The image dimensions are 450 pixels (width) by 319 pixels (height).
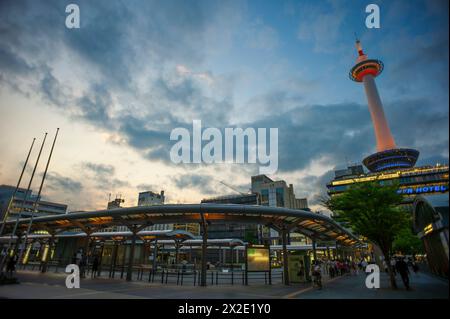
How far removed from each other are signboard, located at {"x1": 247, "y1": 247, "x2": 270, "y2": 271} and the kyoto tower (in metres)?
111

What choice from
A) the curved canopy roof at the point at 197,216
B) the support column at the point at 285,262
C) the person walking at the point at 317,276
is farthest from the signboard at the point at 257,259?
the person walking at the point at 317,276

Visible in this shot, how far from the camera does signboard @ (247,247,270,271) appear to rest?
1828cm

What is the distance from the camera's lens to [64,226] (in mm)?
24438

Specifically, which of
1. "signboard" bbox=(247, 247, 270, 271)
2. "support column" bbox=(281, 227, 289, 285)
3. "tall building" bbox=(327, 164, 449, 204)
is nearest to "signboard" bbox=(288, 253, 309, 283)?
"support column" bbox=(281, 227, 289, 285)

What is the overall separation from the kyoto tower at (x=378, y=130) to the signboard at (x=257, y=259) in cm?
11080

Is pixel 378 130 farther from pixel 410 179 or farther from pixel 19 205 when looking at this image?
pixel 19 205

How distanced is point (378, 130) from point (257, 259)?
4719 inches

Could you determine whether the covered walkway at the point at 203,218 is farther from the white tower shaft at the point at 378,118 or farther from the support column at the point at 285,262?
the white tower shaft at the point at 378,118

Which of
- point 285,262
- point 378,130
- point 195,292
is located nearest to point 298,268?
point 285,262

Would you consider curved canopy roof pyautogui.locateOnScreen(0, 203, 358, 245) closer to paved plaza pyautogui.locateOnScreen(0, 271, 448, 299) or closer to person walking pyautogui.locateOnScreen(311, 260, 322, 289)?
person walking pyautogui.locateOnScreen(311, 260, 322, 289)

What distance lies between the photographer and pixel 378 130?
115500 millimetres
